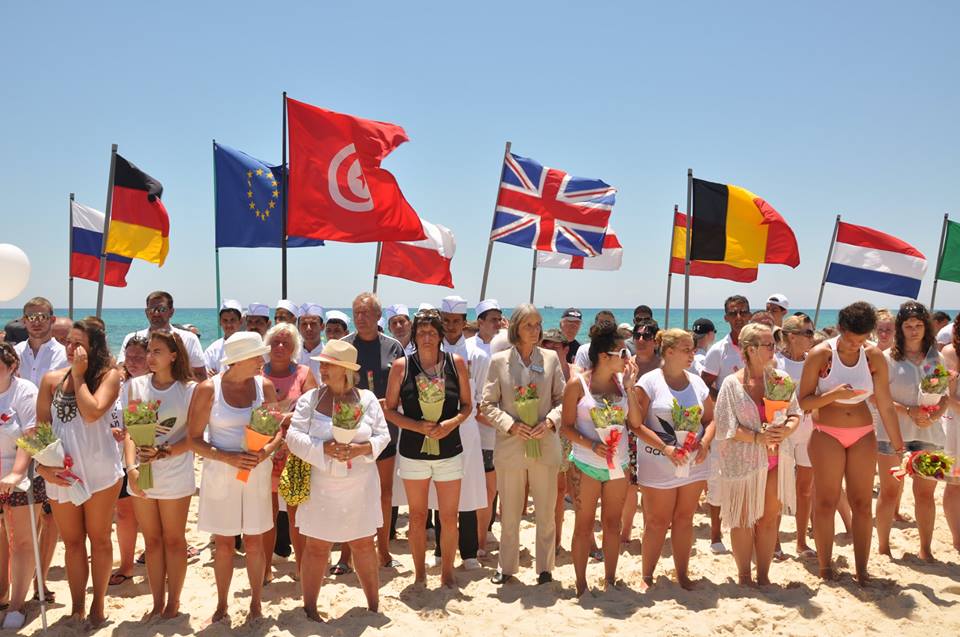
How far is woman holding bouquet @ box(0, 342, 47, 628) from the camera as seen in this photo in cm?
466

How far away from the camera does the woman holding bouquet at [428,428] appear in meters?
5.26

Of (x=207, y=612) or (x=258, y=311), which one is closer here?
(x=207, y=612)

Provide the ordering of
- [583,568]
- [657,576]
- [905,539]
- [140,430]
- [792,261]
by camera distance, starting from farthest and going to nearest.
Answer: [792,261] → [905,539] → [657,576] → [583,568] → [140,430]

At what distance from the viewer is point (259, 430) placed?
4441mm

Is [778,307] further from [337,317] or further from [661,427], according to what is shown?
[337,317]

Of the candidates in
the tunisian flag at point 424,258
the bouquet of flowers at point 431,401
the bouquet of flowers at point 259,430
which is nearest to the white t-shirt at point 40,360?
the bouquet of flowers at point 259,430

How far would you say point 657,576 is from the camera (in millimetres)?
5629

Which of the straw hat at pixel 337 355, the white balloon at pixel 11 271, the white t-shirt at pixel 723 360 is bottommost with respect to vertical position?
the white t-shirt at pixel 723 360

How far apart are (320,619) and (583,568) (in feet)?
6.53

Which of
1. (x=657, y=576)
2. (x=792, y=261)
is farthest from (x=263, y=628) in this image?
(x=792, y=261)

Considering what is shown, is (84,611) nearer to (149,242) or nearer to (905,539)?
(149,242)

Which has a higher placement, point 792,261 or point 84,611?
point 792,261

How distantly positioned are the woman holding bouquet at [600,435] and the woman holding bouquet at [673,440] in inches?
5.8

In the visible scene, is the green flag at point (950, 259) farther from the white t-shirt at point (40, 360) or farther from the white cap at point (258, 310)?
the white t-shirt at point (40, 360)
